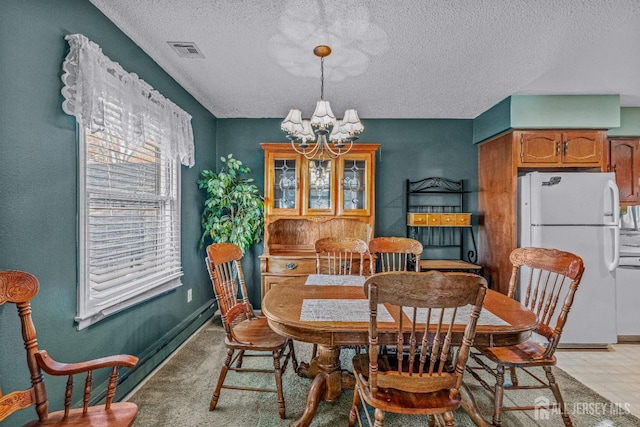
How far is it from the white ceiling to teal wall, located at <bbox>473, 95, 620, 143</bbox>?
99 mm

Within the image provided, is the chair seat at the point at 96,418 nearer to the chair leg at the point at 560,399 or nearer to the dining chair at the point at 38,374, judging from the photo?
the dining chair at the point at 38,374

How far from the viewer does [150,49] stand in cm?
234

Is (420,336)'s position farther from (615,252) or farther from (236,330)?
(615,252)

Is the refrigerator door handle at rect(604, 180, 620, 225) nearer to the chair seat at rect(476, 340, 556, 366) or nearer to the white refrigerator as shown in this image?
the white refrigerator

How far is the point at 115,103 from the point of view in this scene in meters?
1.92

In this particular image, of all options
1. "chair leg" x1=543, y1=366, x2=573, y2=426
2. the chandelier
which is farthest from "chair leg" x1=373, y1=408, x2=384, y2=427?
the chandelier

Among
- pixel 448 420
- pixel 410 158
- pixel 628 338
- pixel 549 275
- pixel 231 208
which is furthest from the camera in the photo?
pixel 410 158

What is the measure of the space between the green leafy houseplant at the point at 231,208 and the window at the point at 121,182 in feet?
1.59

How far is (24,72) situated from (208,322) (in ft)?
9.27

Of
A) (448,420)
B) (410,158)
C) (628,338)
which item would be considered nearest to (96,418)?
(448,420)

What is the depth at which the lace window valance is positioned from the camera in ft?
5.38

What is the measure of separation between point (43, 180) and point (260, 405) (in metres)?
1.75

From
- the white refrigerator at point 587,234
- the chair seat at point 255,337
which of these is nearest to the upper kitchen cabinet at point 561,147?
the white refrigerator at point 587,234

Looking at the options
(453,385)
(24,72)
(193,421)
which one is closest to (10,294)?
(24,72)
